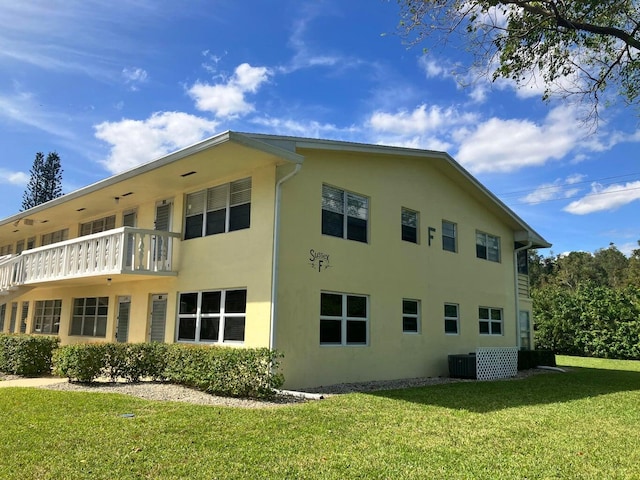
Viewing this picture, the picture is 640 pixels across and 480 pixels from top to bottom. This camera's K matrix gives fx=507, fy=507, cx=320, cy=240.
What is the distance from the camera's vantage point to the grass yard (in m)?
5.49

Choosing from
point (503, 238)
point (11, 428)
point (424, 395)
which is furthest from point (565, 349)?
point (11, 428)

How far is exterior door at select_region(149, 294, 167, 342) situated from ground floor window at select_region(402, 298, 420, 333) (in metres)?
6.77

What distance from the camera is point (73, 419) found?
24.5 ft

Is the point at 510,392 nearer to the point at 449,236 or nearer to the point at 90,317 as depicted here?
the point at 449,236

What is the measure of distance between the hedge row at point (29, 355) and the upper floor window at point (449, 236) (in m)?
A: 12.0

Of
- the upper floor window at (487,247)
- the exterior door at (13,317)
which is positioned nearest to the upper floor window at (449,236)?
the upper floor window at (487,247)

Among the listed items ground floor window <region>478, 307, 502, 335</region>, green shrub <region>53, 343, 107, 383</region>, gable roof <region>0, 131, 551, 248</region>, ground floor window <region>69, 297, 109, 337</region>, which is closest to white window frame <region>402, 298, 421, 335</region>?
ground floor window <region>478, 307, 502, 335</region>

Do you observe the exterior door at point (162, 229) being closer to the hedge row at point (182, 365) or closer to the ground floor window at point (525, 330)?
the hedge row at point (182, 365)

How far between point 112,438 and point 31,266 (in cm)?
1349

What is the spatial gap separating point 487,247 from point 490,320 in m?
2.73

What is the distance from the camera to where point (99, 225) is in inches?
715

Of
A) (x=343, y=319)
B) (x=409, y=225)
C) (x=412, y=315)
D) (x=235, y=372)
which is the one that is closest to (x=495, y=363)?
(x=412, y=315)

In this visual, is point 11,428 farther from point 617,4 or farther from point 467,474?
point 617,4

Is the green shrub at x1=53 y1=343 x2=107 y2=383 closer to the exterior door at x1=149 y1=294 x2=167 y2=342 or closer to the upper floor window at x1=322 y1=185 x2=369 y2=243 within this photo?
the exterior door at x1=149 y1=294 x2=167 y2=342
